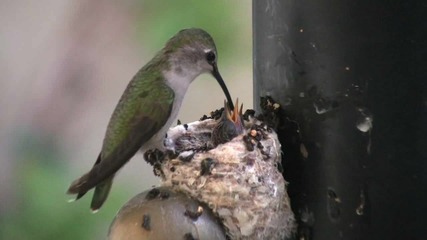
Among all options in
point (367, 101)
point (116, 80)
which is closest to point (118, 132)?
point (367, 101)

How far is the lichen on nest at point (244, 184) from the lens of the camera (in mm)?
988

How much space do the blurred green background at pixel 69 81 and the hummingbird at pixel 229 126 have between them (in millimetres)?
772

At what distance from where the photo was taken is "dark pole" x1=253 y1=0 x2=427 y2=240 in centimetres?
85

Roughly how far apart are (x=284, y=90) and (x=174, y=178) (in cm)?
20

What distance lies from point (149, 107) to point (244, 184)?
28 centimetres

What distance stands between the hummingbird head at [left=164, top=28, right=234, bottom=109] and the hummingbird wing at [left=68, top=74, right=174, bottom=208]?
0.05 m

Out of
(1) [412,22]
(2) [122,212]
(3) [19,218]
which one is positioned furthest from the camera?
(3) [19,218]

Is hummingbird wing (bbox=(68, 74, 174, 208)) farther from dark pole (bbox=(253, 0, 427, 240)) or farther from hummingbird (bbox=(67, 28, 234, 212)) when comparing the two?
dark pole (bbox=(253, 0, 427, 240))

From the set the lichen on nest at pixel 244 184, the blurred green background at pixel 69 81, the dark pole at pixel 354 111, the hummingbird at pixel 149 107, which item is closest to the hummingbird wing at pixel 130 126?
the hummingbird at pixel 149 107

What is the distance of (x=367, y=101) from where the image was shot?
2.92ft

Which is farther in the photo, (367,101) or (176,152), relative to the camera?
(176,152)

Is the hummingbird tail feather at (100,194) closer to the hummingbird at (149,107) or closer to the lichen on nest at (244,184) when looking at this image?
the hummingbird at (149,107)

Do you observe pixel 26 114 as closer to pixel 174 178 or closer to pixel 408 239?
pixel 174 178

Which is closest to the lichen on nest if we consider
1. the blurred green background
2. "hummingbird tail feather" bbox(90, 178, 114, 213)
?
"hummingbird tail feather" bbox(90, 178, 114, 213)
